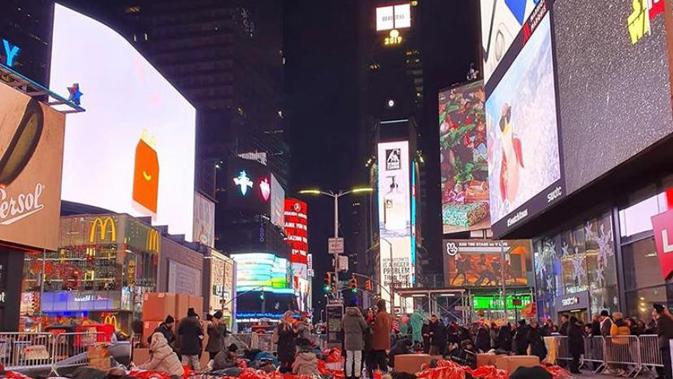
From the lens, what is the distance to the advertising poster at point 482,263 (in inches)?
2478

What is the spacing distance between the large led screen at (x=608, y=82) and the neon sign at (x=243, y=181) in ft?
263

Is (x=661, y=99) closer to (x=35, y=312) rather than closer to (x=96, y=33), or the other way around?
(x=35, y=312)

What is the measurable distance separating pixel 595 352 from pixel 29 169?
16.4 m

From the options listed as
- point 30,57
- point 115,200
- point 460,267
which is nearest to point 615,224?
point 115,200

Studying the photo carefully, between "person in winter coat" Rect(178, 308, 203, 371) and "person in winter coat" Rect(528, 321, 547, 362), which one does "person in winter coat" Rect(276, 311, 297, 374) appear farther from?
"person in winter coat" Rect(528, 321, 547, 362)

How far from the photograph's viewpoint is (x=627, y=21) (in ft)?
51.6

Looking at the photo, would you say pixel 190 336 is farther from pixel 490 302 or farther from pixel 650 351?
pixel 490 302

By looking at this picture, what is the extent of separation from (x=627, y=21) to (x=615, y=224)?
8760 mm

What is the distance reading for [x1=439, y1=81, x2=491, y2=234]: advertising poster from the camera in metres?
63.6

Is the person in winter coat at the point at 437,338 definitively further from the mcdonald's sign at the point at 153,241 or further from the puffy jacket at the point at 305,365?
the mcdonald's sign at the point at 153,241

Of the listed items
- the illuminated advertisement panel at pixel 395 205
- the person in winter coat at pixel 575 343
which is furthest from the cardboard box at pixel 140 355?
the illuminated advertisement panel at pixel 395 205

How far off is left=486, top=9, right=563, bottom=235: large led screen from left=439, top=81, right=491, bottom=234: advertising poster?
34.0 meters

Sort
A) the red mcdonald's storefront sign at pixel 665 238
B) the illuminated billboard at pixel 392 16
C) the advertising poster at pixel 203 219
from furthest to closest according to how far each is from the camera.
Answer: the illuminated billboard at pixel 392 16 → the advertising poster at pixel 203 219 → the red mcdonald's storefront sign at pixel 665 238

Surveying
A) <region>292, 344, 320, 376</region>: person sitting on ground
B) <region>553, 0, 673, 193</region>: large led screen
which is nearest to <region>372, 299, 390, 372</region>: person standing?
<region>292, 344, 320, 376</region>: person sitting on ground
